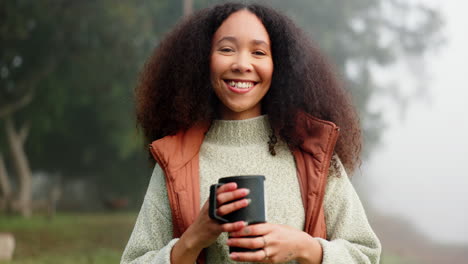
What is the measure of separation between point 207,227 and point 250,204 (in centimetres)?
18

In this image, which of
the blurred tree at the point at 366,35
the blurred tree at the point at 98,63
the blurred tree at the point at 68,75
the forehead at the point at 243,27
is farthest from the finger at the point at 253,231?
the blurred tree at the point at 366,35

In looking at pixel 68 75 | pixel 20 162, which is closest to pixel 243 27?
pixel 68 75

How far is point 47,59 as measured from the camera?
15.4 metres

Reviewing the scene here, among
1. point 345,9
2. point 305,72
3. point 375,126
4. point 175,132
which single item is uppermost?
point 345,9

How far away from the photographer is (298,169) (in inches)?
83.7

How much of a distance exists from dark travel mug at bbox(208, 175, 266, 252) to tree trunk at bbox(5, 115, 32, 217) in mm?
16070

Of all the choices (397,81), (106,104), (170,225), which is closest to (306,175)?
(170,225)

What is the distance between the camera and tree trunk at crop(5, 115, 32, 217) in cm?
1666

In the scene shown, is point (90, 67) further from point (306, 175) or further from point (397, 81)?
point (306, 175)

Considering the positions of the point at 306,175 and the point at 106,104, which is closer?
the point at 306,175

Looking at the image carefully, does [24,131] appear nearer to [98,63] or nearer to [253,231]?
[98,63]

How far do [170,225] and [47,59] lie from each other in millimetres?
14313

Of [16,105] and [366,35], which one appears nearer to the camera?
[16,105]

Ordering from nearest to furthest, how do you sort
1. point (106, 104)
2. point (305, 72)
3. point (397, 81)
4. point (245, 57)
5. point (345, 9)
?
point (245, 57) < point (305, 72) < point (106, 104) < point (345, 9) < point (397, 81)
